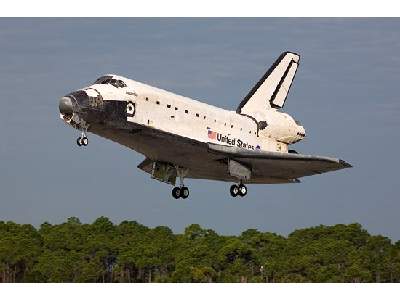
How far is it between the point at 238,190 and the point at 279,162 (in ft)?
7.02

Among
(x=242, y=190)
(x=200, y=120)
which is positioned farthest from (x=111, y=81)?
(x=242, y=190)

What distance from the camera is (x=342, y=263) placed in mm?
93312

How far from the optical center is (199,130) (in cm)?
4784

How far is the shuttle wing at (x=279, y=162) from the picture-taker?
48.9 meters

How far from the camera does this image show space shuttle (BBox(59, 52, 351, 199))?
147 feet

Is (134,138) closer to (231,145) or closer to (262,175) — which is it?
(231,145)

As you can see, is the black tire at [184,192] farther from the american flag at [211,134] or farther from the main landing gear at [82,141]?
the main landing gear at [82,141]

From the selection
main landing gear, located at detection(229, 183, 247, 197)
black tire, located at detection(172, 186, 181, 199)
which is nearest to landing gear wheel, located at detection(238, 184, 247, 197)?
main landing gear, located at detection(229, 183, 247, 197)

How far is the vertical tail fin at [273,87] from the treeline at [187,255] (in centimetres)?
2619

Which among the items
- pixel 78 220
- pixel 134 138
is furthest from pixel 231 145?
pixel 78 220

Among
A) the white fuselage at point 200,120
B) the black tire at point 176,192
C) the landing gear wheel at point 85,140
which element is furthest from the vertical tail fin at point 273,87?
the landing gear wheel at point 85,140

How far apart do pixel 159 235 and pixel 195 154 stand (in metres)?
56.2

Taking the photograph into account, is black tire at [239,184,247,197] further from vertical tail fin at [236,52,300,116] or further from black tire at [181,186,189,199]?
vertical tail fin at [236,52,300,116]

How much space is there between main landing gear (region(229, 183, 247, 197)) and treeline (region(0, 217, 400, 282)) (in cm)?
2983
